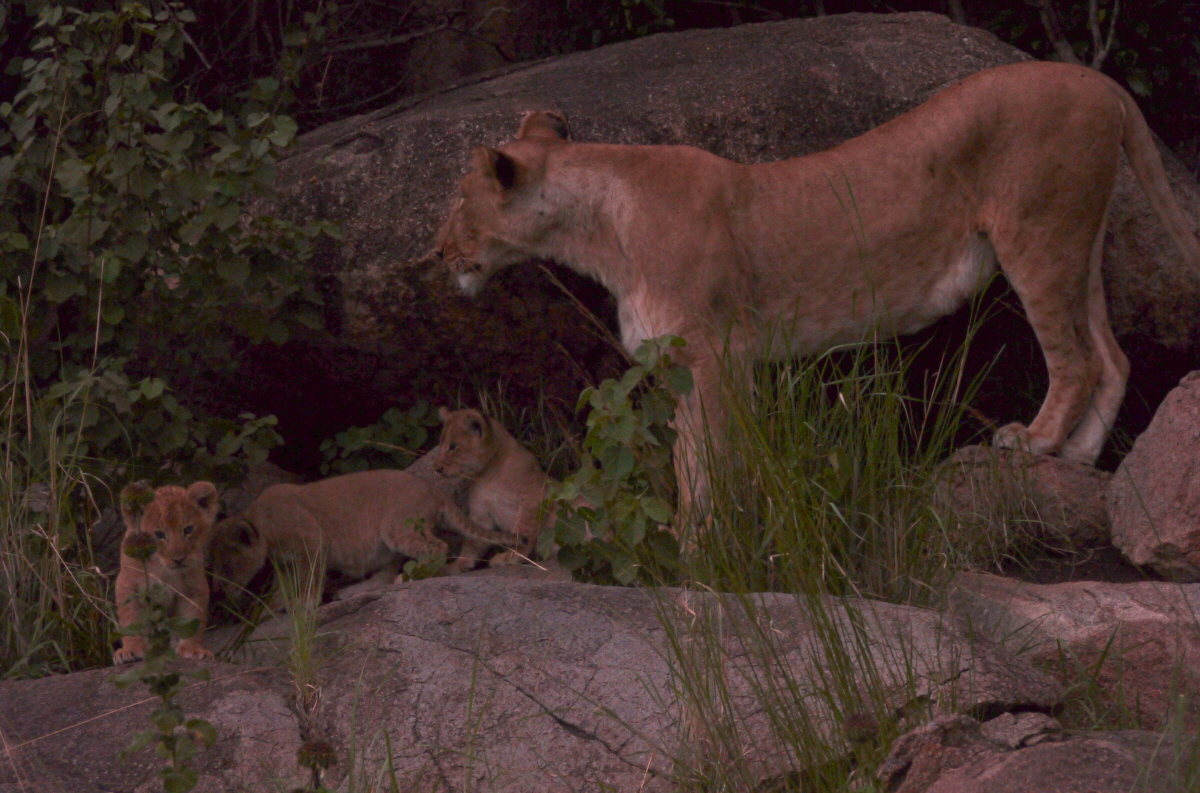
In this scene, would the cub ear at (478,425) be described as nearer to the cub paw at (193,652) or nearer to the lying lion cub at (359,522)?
the lying lion cub at (359,522)

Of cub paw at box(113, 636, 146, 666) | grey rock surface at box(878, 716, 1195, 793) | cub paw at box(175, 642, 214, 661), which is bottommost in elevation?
cub paw at box(175, 642, 214, 661)

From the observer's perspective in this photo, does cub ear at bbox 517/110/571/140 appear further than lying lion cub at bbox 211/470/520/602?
Yes

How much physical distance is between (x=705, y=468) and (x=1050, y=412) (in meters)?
1.82

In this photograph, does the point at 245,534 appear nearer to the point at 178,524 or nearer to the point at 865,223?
the point at 178,524

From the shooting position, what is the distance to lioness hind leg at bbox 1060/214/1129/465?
5020 mm

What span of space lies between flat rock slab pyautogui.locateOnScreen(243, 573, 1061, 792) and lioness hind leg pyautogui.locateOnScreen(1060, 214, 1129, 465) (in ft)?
6.67

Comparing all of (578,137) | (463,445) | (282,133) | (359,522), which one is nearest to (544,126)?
(578,137)

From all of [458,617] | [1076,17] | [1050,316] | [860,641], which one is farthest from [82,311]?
[1076,17]

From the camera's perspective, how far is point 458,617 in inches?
136

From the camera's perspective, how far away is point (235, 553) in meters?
4.45

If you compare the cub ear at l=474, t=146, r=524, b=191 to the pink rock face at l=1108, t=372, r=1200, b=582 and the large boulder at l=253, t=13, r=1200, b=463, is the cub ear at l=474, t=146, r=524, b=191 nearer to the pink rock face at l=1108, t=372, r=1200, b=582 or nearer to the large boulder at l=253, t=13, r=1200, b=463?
the large boulder at l=253, t=13, r=1200, b=463

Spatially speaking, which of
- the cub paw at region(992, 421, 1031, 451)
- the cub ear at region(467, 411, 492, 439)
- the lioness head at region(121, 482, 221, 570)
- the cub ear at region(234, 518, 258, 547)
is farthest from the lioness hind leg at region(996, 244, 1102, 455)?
the lioness head at region(121, 482, 221, 570)

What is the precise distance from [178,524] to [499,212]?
5.46ft

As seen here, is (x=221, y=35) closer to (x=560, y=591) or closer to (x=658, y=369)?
(x=658, y=369)
